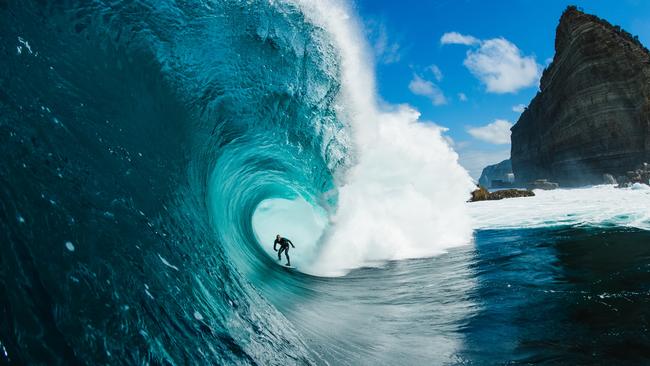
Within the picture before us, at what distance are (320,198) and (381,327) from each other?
8501 millimetres

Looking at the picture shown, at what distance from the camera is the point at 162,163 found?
5160mm

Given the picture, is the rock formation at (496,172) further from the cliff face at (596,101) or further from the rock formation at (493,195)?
the rock formation at (493,195)

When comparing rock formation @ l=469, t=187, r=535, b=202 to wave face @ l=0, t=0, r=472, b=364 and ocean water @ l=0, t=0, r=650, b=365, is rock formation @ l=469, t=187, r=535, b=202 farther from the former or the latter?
wave face @ l=0, t=0, r=472, b=364

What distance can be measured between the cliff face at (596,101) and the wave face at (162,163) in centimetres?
4009

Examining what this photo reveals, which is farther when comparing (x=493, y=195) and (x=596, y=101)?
(x=596, y=101)

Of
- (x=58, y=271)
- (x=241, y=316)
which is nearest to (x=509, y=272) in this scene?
(x=241, y=316)

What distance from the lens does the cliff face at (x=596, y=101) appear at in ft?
127

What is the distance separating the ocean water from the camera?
232 centimetres

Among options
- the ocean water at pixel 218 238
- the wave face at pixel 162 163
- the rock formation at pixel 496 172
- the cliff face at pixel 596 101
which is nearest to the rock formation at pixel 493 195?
the cliff face at pixel 596 101

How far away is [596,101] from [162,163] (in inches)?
1967

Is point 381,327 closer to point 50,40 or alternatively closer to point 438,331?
point 438,331

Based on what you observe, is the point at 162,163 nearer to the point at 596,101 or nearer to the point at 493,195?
the point at 493,195

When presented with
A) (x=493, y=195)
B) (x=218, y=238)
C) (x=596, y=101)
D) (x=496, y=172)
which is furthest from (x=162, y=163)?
(x=496, y=172)

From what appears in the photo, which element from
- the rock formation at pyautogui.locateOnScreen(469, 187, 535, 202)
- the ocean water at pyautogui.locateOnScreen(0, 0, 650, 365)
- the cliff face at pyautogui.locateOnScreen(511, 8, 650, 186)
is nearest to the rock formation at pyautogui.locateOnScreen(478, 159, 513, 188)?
the cliff face at pyautogui.locateOnScreen(511, 8, 650, 186)
